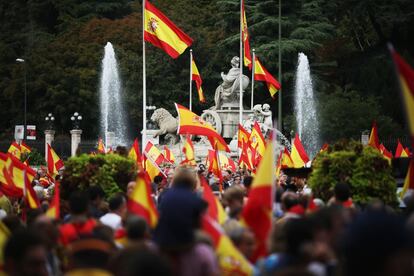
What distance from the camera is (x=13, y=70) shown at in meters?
70.6

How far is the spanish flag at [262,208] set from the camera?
8.64m

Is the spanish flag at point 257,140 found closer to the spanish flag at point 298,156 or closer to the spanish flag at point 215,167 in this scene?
the spanish flag at point 298,156

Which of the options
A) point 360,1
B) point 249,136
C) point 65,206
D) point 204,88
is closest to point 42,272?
point 65,206

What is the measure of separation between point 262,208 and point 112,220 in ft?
10.7

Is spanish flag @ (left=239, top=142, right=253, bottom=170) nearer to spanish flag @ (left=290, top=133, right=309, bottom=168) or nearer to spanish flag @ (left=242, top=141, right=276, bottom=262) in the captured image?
spanish flag @ (left=290, top=133, right=309, bottom=168)

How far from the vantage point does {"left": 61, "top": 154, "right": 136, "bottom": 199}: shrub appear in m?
16.3

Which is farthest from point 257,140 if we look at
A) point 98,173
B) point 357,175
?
point 357,175

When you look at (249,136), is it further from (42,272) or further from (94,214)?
(42,272)

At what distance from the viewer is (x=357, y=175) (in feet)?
49.1

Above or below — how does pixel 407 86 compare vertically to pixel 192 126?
above

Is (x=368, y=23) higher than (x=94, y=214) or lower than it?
higher

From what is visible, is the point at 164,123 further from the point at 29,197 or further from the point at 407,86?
the point at 407,86

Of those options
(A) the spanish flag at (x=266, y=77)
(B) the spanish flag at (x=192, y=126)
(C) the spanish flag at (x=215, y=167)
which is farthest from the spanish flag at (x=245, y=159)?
(A) the spanish flag at (x=266, y=77)

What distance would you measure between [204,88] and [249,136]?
3530 centimetres
